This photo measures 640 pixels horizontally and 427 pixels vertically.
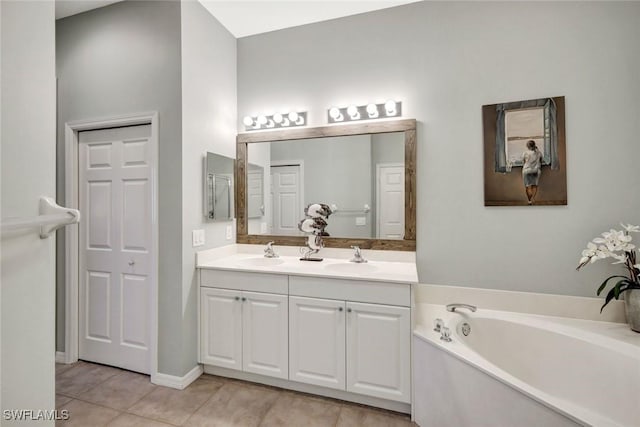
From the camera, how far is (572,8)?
208cm

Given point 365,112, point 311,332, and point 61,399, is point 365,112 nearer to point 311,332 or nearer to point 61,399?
point 311,332

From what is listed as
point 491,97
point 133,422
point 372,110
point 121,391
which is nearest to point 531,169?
point 491,97

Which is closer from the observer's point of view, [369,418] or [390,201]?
[369,418]

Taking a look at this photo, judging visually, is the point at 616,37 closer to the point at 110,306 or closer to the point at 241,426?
the point at 241,426

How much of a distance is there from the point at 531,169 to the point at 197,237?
2441 mm

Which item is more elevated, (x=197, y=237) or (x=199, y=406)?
(x=197, y=237)

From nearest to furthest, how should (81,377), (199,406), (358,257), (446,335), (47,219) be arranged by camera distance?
(47,219)
(446,335)
(199,406)
(81,377)
(358,257)

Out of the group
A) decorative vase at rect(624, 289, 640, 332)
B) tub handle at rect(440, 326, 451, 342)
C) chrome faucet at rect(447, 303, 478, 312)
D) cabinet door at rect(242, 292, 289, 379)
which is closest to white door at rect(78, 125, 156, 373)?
cabinet door at rect(242, 292, 289, 379)

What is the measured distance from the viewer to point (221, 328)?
2.33 metres

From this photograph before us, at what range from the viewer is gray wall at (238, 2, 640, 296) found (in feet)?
6.63

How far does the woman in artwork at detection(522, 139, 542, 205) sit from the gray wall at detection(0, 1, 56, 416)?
101 inches

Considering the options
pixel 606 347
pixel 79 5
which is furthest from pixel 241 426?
pixel 79 5

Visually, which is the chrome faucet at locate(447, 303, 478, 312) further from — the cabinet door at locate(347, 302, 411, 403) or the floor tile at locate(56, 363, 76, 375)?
the floor tile at locate(56, 363, 76, 375)

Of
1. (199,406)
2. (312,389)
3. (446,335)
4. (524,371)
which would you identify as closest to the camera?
(446,335)
